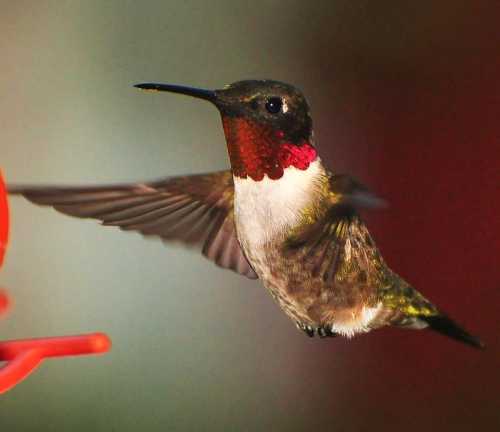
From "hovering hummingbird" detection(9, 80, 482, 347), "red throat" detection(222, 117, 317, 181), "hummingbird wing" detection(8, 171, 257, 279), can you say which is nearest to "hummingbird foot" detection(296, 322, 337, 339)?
"hovering hummingbird" detection(9, 80, 482, 347)

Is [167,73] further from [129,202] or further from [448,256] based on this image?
[129,202]

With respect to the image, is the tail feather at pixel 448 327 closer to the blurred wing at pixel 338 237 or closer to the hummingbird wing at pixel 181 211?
the blurred wing at pixel 338 237

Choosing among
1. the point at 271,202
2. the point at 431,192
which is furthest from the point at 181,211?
the point at 431,192

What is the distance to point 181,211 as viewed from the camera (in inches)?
49.4

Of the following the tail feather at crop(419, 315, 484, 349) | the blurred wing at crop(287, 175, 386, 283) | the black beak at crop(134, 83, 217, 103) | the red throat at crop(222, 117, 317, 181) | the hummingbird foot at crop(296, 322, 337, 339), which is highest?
the black beak at crop(134, 83, 217, 103)

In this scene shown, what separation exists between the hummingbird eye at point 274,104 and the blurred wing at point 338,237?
5.2 inches

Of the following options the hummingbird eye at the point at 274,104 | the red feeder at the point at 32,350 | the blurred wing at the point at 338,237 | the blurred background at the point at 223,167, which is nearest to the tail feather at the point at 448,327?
the blurred wing at the point at 338,237

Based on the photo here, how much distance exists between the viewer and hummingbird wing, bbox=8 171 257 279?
115 cm

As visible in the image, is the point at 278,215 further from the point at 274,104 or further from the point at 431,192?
the point at 431,192

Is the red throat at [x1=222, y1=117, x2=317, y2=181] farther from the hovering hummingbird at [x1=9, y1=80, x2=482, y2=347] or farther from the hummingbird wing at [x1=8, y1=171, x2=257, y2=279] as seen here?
the hummingbird wing at [x1=8, y1=171, x2=257, y2=279]

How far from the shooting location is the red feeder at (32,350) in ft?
2.45

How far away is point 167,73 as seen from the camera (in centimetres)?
229

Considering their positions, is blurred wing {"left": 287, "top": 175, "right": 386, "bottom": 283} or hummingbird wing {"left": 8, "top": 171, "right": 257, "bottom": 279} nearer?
blurred wing {"left": 287, "top": 175, "right": 386, "bottom": 283}

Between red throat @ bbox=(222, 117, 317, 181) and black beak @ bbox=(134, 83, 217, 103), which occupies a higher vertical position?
black beak @ bbox=(134, 83, 217, 103)
